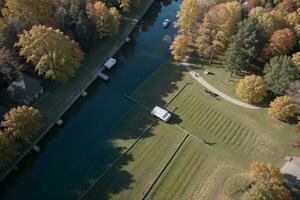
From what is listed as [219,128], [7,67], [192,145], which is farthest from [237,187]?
[7,67]

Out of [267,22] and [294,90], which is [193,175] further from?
[267,22]

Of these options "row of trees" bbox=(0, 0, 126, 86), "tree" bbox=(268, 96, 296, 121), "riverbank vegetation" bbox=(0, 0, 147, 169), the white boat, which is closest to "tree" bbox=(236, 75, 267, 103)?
"tree" bbox=(268, 96, 296, 121)

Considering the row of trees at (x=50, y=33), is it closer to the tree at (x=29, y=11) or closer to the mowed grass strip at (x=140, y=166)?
the tree at (x=29, y=11)

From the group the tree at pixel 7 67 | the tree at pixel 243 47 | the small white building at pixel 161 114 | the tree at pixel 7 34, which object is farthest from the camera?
the tree at pixel 243 47

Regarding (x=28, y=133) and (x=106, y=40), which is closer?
(x=28, y=133)

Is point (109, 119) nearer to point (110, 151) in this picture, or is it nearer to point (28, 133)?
point (110, 151)

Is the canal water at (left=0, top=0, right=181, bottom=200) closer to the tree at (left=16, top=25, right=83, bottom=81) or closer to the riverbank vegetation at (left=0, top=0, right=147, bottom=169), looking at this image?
the riverbank vegetation at (left=0, top=0, right=147, bottom=169)

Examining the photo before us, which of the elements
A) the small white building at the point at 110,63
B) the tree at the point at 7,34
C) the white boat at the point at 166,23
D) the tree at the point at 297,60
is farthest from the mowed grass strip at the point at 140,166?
the white boat at the point at 166,23

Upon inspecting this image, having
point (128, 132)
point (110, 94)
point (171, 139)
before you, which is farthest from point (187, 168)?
point (110, 94)
